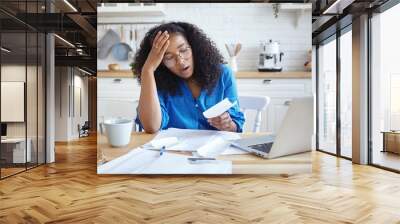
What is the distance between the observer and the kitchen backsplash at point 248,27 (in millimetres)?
5234

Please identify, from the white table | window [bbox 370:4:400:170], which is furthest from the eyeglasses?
window [bbox 370:4:400:170]

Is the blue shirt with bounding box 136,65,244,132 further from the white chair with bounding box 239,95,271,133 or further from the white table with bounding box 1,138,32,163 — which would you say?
the white table with bounding box 1,138,32,163

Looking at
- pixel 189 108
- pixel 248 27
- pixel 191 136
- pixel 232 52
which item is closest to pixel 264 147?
pixel 191 136

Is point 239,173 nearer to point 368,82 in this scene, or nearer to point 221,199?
point 221,199

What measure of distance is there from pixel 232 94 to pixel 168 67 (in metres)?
0.90

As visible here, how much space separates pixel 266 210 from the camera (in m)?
3.48

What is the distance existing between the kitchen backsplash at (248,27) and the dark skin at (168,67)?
0.34 m

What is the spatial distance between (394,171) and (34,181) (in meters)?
4.83

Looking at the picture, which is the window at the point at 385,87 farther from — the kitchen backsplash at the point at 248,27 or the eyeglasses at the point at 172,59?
the eyeglasses at the point at 172,59

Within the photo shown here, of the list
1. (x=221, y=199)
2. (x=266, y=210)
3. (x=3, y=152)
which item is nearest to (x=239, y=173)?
(x=221, y=199)

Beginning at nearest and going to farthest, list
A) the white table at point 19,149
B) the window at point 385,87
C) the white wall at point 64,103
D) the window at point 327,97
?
the white table at point 19,149 → the window at point 385,87 → the window at point 327,97 → the white wall at point 64,103

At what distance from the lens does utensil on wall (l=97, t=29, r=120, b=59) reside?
5227 mm

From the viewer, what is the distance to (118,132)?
5.12m

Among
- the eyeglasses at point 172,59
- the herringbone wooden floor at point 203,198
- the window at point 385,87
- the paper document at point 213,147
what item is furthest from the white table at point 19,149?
the window at point 385,87
